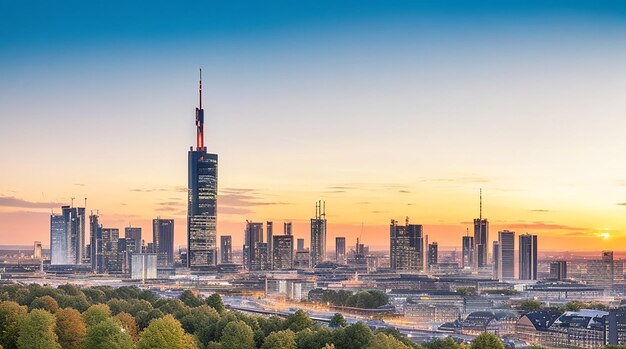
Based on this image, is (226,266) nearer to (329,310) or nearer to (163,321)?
(329,310)

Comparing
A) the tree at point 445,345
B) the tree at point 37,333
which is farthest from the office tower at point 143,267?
the tree at point 37,333

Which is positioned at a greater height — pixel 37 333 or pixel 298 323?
pixel 37 333

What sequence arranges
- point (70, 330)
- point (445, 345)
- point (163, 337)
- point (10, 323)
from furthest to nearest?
point (70, 330) → point (10, 323) → point (445, 345) → point (163, 337)

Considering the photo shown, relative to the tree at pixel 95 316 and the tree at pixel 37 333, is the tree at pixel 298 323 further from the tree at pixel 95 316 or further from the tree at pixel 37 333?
the tree at pixel 37 333

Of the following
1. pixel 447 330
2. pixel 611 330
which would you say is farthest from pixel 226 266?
pixel 611 330

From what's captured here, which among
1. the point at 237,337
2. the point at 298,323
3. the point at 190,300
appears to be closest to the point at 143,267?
the point at 190,300

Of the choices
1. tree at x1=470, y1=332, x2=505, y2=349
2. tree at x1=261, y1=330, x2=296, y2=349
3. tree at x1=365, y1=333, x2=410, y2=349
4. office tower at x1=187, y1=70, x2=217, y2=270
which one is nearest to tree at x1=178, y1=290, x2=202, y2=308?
tree at x1=261, y1=330, x2=296, y2=349

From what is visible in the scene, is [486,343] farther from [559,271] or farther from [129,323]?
[559,271]
